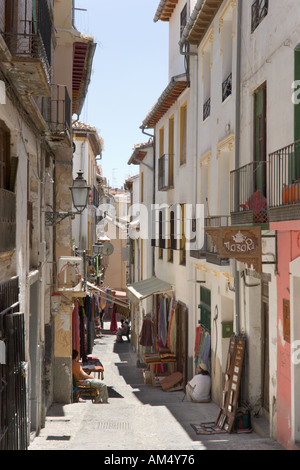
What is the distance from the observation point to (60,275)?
49.6 ft

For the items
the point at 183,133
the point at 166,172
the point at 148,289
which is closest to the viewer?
the point at 183,133

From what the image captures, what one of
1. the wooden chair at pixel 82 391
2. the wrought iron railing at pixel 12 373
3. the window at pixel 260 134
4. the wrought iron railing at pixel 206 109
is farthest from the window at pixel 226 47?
the wooden chair at pixel 82 391

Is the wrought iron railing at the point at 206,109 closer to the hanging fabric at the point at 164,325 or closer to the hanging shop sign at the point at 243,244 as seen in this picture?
the hanging shop sign at the point at 243,244

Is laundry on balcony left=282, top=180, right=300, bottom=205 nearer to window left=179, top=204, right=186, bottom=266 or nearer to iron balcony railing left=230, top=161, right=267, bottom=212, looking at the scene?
iron balcony railing left=230, top=161, right=267, bottom=212

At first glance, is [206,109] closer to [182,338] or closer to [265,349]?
[182,338]

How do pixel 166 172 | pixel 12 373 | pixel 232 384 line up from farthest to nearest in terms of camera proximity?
1. pixel 166 172
2. pixel 232 384
3. pixel 12 373

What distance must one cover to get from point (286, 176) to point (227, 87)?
16.3 ft

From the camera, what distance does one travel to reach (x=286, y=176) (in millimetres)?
9070

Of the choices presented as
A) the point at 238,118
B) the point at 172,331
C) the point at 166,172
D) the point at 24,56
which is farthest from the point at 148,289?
Result: the point at 24,56

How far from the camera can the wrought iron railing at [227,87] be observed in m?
13.3

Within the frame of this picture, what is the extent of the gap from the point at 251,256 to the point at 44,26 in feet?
15.4

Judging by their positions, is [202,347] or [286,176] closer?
[286,176]

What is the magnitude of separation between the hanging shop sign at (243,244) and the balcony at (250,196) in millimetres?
238

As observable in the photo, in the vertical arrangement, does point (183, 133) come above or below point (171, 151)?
above
